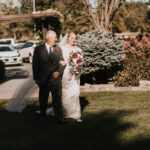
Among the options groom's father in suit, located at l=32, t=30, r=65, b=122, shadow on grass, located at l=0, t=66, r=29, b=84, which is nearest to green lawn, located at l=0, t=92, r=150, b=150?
groom's father in suit, located at l=32, t=30, r=65, b=122

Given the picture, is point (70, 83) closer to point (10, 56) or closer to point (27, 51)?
point (10, 56)

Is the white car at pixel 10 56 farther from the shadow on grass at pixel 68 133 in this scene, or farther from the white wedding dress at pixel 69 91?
the white wedding dress at pixel 69 91

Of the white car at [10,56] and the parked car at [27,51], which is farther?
the parked car at [27,51]

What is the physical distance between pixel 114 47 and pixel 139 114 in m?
5.55

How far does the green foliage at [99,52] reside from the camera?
56.1 ft

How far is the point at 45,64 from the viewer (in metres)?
11.0

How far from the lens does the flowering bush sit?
16.9 m

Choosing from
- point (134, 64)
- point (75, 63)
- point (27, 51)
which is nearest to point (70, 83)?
point (75, 63)

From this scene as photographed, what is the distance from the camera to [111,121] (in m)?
11.5

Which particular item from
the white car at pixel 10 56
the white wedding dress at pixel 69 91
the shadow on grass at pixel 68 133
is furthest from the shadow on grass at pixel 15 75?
the white wedding dress at pixel 69 91

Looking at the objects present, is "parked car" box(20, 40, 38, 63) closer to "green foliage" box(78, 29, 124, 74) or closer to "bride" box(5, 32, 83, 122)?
"green foliage" box(78, 29, 124, 74)

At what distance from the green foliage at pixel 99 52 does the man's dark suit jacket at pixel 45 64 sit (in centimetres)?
598

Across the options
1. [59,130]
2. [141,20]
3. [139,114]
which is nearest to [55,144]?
[59,130]

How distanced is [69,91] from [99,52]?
591 centimetres
